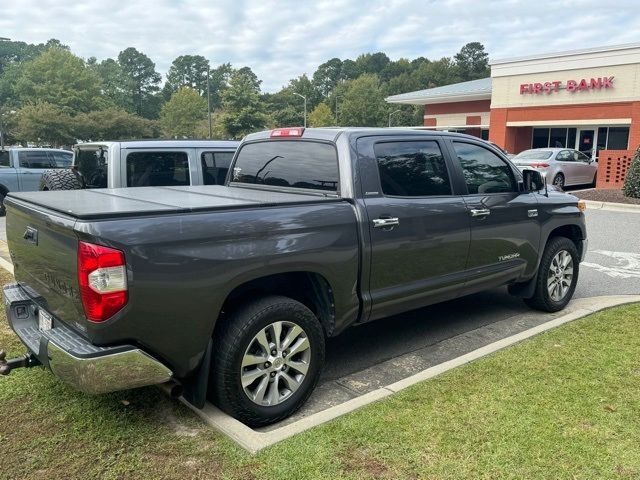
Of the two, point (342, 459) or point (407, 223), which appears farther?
point (407, 223)

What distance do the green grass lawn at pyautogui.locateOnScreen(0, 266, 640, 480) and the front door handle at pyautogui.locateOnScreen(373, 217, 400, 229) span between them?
3.74 feet

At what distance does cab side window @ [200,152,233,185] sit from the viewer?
23.4ft

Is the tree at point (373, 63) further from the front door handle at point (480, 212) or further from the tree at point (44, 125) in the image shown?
the front door handle at point (480, 212)

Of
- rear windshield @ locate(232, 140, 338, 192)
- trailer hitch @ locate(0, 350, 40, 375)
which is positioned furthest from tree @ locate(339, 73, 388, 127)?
trailer hitch @ locate(0, 350, 40, 375)

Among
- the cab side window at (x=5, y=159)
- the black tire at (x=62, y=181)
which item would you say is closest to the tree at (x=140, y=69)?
the cab side window at (x=5, y=159)

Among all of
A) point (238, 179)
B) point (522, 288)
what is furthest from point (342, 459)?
point (522, 288)

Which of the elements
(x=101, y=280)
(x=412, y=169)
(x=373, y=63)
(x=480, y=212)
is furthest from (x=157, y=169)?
(x=373, y=63)

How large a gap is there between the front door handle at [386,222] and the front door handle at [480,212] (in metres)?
0.99

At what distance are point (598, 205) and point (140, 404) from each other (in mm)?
14128

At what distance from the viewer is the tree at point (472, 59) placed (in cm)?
9919

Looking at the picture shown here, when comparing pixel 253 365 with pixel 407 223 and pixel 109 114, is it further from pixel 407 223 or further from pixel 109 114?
pixel 109 114

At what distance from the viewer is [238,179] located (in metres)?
5.14

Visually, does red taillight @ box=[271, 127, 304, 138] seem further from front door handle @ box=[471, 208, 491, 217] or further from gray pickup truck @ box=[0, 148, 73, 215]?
gray pickup truck @ box=[0, 148, 73, 215]

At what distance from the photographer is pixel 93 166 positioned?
6.99m
